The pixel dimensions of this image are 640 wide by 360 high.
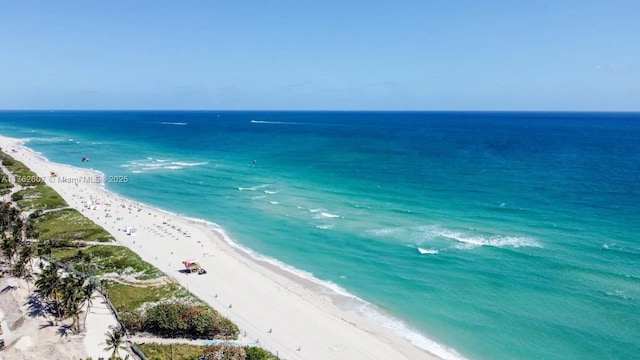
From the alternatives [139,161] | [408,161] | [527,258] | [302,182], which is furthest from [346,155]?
[527,258]

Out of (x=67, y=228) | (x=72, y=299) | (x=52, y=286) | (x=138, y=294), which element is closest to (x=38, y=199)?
(x=67, y=228)

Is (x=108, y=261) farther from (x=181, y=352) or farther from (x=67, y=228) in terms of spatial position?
(x=181, y=352)

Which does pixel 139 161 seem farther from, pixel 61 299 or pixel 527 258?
pixel 527 258

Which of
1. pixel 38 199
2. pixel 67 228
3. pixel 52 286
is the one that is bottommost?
pixel 67 228

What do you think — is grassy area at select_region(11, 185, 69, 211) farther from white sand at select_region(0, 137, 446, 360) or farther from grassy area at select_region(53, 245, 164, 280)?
grassy area at select_region(53, 245, 164, 280)

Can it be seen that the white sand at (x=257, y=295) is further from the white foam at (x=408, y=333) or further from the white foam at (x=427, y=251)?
the white foam at (x=427, y=251)

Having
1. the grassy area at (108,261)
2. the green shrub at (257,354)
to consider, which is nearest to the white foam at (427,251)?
the green shrub at (257,354)

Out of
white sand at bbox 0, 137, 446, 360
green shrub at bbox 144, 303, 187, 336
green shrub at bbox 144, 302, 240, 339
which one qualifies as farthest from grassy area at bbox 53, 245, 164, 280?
green shrub at bbox 144, 302, 240, 339
